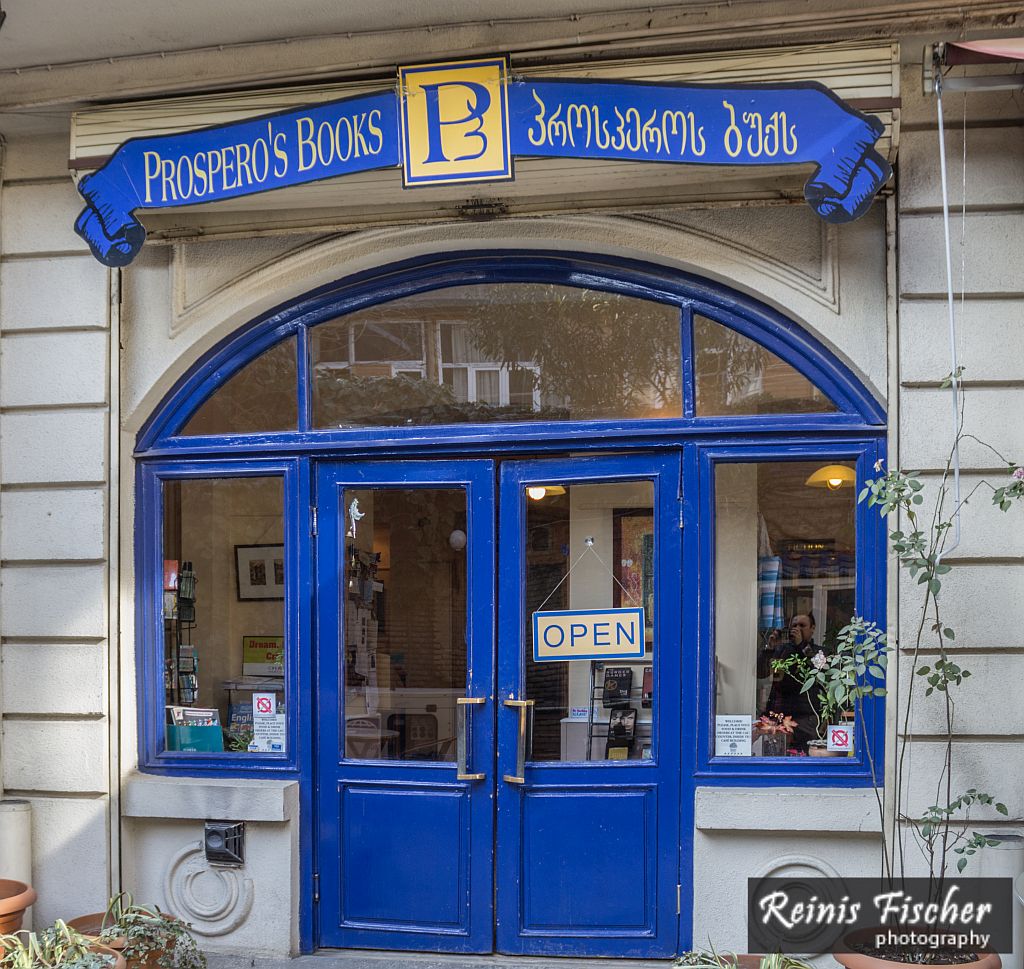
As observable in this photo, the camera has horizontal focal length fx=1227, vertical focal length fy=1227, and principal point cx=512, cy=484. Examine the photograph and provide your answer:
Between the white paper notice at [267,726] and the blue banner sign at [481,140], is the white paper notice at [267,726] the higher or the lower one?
the lower one

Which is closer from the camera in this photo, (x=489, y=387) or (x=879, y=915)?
(x=879, y=915)

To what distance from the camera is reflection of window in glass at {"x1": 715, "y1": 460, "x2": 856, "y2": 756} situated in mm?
5875

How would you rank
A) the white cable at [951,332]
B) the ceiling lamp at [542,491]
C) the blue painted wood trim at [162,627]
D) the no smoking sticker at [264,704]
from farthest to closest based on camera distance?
the no smoking sticker at [264,704], the blue painted wood trim at [162,627], the ceiling lamp at [542,491], the white cable at [951,332]

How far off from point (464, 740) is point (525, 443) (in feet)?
4.95

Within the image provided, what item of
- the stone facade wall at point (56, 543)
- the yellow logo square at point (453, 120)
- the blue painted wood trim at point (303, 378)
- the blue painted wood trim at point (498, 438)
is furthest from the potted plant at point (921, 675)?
the stone facade wall at point (56, 543)

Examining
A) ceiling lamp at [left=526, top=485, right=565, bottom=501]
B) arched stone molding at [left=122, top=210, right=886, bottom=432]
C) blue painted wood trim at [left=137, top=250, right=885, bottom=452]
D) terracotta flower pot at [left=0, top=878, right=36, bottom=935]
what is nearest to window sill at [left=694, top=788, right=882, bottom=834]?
ceiling lamp at [left=526, top=485, right=565, bottom=501]

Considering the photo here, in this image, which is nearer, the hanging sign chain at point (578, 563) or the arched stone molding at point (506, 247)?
the arched stone molding at point (506, 247)

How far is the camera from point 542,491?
616 cm

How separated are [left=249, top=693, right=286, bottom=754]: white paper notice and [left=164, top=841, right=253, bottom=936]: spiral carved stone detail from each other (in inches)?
22.5

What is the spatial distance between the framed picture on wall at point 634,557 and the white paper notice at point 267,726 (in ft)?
6.12

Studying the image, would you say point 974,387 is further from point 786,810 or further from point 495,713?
point 495,713

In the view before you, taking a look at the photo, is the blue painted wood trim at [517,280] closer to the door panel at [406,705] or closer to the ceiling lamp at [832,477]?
the ceiling lamp at [832,477]

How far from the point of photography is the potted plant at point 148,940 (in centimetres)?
502

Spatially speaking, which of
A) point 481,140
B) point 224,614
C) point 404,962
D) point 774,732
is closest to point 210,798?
point 224,614
